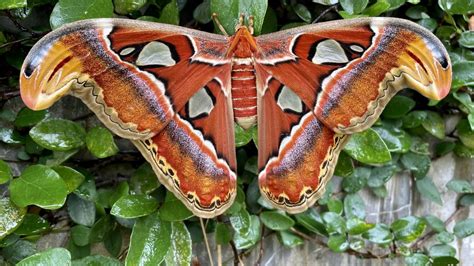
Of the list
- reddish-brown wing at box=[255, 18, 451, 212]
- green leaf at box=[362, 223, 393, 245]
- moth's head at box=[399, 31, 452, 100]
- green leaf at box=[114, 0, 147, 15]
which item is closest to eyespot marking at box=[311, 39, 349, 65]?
reddish-brown wing at box=[255, 18, 451, 212]

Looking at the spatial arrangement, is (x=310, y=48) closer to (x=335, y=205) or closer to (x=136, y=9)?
(x=136, y=9)

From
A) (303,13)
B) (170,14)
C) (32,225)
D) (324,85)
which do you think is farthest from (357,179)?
(32,225)

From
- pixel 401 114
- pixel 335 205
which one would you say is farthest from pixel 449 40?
pixel 335 205

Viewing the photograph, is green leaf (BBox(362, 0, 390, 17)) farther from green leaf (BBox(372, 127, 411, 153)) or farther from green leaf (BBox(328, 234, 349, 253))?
green leaf (BBox(328, 234, 349, 253))

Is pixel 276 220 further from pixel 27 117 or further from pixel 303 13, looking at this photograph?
pixel 27 117

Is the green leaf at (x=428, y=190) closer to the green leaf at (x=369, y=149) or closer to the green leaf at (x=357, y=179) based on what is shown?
the green leaf at (x=357, y=179)

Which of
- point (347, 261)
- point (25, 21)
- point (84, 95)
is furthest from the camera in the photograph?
point (347, 261)
